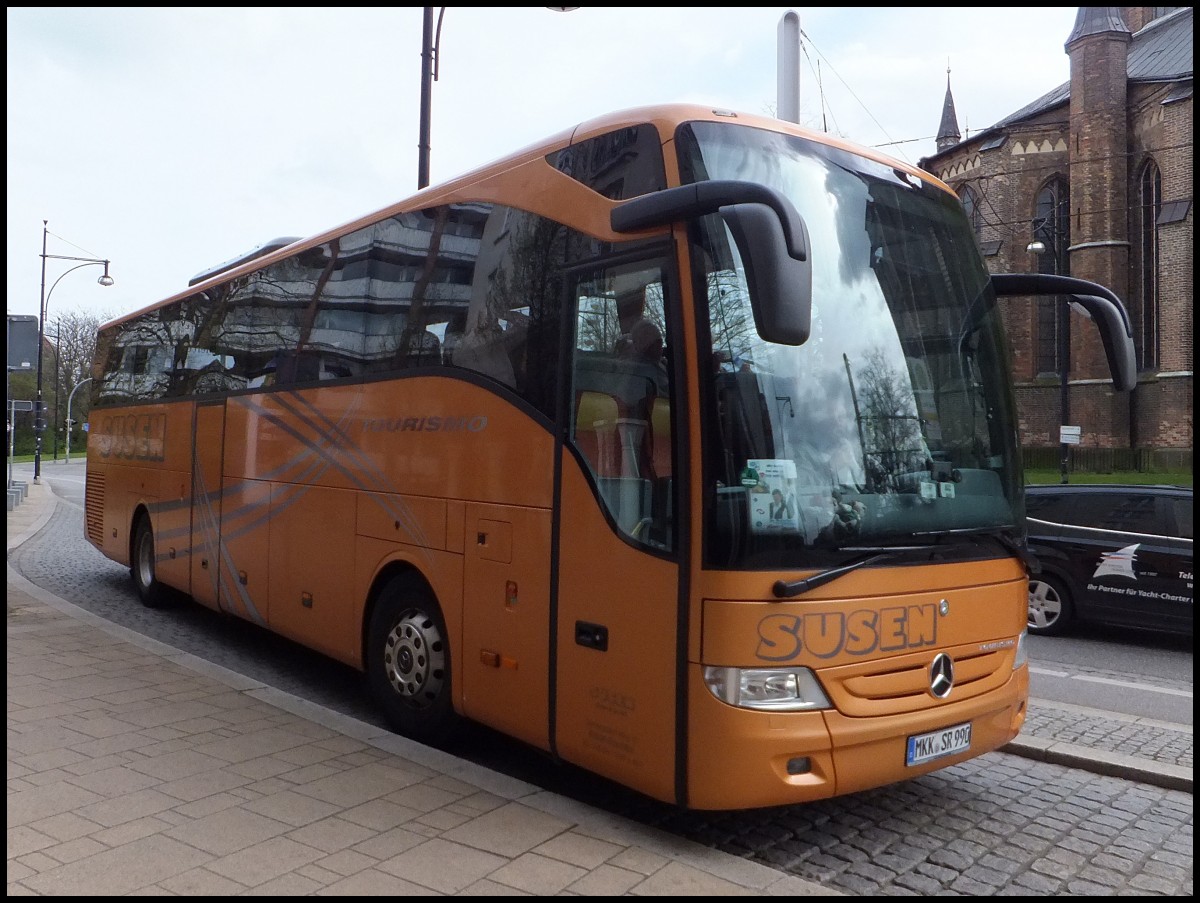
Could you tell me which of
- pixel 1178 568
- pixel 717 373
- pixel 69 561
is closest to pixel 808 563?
pixel 717 373

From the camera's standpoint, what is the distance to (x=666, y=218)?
14.3ft

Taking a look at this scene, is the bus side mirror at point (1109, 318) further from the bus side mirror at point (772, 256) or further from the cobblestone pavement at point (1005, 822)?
the cobblestone pavement at point (1005, 822)

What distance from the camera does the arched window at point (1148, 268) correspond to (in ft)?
126

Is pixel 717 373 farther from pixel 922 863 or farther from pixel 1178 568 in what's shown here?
pixel 1178 568

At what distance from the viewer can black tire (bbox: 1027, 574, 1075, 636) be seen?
34.9 feet

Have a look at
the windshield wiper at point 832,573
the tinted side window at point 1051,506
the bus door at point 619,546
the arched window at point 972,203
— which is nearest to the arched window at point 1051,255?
the arched window at point 972,203

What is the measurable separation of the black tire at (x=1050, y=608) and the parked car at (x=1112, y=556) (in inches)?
0.4

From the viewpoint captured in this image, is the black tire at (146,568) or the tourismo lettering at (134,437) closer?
the tourismo lettering at (134,437)

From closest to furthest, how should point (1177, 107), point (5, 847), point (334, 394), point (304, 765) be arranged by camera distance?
point (5, 847), point (304, 765), point (334, 394), point (1177, 107)

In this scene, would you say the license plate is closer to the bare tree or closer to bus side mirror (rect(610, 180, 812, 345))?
bus side mirror (rect(610, 180, 812, 345))

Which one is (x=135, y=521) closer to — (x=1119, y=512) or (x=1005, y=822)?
(x=1005, y=822)

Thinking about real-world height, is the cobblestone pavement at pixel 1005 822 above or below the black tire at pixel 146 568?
below

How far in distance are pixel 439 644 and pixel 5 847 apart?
2.36m

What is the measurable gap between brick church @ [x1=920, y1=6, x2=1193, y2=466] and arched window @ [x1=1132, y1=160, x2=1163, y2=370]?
0.17 feet
